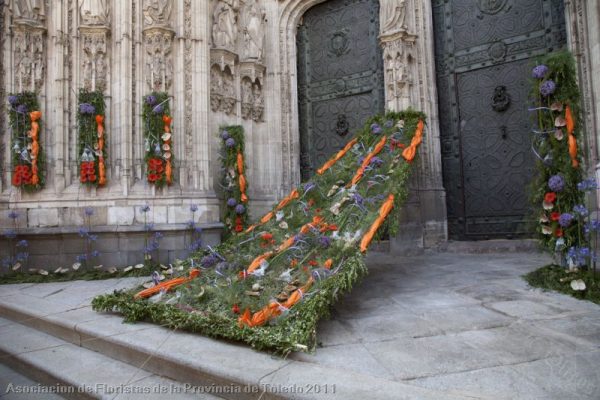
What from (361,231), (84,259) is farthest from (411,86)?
(84,259)

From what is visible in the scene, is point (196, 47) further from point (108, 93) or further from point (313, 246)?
point (313, 246)

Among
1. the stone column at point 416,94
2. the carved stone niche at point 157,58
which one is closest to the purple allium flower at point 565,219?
the stone column at point 416,94

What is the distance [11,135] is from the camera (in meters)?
6.39

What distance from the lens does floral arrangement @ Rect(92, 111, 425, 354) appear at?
295 cm

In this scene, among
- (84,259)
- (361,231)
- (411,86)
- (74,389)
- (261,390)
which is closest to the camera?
(261,390)

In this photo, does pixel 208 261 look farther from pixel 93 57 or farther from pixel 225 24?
pixel 225 24

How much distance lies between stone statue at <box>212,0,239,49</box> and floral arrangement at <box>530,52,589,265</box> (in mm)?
5337

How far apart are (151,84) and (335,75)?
3869mm

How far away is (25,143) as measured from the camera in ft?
20.9

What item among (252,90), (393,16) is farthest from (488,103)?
(252,90)

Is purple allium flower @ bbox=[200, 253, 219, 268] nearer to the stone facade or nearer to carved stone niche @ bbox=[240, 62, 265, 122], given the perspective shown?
the stone facade

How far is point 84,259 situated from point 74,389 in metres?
4.04

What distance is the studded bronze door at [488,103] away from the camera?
688cm

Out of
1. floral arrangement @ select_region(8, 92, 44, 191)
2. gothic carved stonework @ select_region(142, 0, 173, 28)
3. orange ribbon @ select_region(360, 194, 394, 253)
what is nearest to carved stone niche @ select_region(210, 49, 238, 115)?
gothic carved stonework @ select_region(142, 0, 173, 28)
